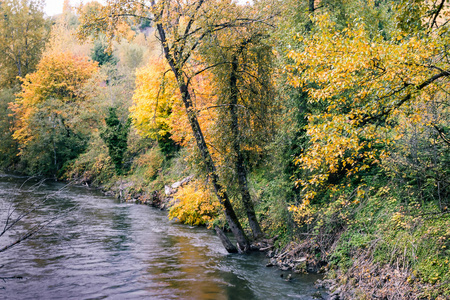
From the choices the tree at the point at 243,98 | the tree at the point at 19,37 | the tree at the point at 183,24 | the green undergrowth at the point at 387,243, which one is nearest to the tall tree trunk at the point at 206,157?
the tree at the point at 183,24

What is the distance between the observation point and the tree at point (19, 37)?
3734cm

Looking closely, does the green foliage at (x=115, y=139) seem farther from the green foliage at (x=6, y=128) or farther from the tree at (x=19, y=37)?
the tree at (x=19, y=37)

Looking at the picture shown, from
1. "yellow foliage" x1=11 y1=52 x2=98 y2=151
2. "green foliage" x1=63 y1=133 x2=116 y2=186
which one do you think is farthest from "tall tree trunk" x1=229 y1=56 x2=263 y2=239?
"yellow foliage" x1=11 y1=52 x2=98 y2=151

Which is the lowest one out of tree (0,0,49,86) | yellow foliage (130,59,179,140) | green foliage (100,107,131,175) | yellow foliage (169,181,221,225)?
yellow foliage (169,181,221,225)

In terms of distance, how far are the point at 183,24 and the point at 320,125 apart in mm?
7032

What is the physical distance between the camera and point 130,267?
938cm

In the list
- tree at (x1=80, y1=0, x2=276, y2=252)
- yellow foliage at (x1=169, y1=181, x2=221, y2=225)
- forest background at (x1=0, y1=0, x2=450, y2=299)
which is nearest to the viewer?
forest background at (x1=0, y1=0, x2=450, y2=299)

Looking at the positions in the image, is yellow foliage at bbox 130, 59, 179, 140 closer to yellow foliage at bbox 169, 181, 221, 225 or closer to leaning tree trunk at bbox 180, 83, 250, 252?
yellow foliage at bbox 169, 181, 221, 225

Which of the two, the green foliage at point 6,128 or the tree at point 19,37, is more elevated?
the tree at point 19,37

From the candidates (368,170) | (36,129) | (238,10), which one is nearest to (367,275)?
(368,170)

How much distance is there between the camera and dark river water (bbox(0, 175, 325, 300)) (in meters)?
7.56

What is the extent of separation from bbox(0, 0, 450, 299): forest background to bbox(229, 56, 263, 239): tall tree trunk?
0.04 m

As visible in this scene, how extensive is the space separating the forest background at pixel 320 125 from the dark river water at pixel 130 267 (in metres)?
1.00

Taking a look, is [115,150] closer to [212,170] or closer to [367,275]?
[212,170]
